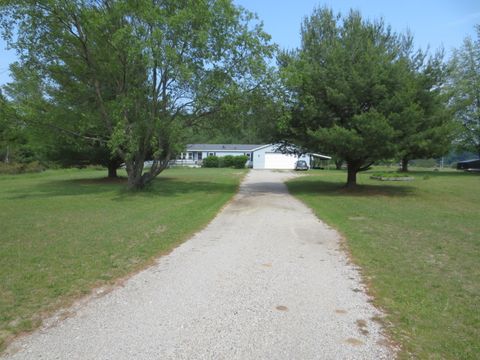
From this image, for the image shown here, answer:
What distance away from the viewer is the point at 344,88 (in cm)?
Answer: 1709

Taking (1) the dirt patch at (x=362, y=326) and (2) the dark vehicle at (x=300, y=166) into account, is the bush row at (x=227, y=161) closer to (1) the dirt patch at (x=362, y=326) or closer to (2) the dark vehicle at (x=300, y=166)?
(2) the dark vehicle at (x=300, y=166)

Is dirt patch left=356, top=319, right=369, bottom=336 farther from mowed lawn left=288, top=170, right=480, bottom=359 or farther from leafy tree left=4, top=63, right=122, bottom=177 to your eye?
leafy tree left=4, top=63, right=122, bottom=177

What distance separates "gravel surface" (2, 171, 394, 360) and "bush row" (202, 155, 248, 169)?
48633 millimetres

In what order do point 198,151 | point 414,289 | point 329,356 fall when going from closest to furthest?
point 329,356
point 414,289
point 198,151

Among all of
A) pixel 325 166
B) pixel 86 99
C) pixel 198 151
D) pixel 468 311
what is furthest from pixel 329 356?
pixel 198 151

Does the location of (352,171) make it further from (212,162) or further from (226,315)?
(212,162)

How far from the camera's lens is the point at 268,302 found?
441 cm

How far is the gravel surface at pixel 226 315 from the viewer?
131 inches

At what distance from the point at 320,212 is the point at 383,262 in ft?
20.0

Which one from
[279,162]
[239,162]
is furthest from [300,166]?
[239,162]

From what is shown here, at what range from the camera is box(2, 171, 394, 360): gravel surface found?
10.9ft

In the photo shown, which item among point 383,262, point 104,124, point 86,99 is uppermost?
point 86,99

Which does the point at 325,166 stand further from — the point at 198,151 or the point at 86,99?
the point at 86,99

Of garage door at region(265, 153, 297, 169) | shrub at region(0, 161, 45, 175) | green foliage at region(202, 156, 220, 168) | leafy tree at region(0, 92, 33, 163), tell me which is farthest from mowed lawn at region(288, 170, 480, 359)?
green foliage at region(202, 156, 220, 168)
